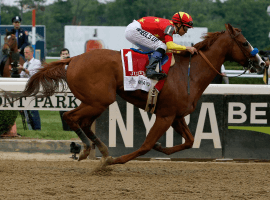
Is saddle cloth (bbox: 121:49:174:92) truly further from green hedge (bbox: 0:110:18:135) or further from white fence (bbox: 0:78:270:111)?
green hedge (bbox: 0:110:18:135)

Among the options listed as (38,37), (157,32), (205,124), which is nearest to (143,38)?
(157,32)

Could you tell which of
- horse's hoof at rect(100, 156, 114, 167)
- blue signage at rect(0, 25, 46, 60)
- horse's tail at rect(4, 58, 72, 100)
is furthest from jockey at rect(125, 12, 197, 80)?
blue signage at rect(0, 25, 46, 60)

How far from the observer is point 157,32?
545 cm

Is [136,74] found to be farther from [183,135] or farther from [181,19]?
[183,135]

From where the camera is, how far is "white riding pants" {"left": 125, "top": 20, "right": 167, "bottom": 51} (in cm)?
537

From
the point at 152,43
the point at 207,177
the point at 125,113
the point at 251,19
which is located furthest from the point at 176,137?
the point at 251,19

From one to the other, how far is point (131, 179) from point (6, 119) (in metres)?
3.03

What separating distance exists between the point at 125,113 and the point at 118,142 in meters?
0.44

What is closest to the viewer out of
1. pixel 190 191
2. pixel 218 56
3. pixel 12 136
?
pixel 190 191

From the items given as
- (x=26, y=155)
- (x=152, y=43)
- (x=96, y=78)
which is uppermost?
(x=152, y=43)

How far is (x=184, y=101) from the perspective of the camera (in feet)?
17.5

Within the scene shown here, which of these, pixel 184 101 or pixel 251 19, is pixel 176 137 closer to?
pixel 184 101

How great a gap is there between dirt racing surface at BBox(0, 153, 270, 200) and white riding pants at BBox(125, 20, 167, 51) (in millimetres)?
1558

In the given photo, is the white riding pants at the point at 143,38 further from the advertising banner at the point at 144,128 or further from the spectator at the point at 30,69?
the spectator at the point at 30,69
